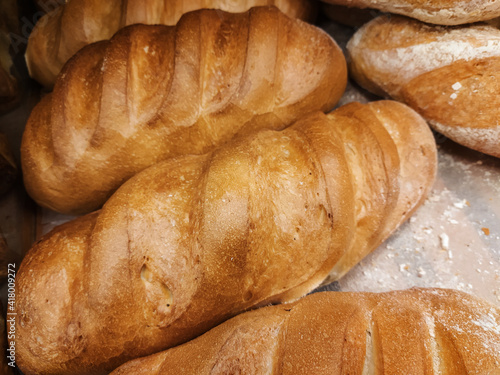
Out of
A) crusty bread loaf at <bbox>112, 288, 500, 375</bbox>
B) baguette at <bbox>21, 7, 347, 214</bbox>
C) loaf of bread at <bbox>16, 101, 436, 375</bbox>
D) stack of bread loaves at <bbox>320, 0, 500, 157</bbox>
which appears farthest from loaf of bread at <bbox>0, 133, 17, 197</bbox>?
stack of bread loaves at <bbox>320, 0, 500, 157</bbox>

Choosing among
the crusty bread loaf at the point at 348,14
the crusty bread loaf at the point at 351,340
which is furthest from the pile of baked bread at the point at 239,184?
the crusty bread loaf at the point at 348,14

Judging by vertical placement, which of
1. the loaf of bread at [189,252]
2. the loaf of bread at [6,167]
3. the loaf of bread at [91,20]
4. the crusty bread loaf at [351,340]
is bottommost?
the crusty bread loaf at [351,340]

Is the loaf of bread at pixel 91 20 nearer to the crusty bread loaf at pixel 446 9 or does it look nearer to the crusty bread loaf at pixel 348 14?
the crusty bread loaf at pixel 348 14

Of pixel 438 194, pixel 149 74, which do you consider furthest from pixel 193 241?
pixel 438 194

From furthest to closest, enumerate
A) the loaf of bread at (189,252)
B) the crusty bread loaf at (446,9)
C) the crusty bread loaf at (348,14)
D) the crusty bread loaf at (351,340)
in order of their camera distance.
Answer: the crusty bread loaf at (348,14), the crusty bread loaf at (446,9), the loaf of bread at (189,252), the crusty bread loaf at (351,340)

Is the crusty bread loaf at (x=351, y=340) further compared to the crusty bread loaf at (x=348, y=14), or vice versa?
the crusty bread loaf at (x=348, y=14)

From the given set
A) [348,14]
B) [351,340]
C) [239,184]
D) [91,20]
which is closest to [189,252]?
[239,184]

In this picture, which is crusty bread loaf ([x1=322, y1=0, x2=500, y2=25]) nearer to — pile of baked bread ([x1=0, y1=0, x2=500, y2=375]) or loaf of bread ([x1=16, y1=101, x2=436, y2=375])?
pile of baked bread ([x1=0, y1=0, x2=500, y2=375])

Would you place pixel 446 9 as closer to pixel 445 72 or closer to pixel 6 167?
pixel 445 72
